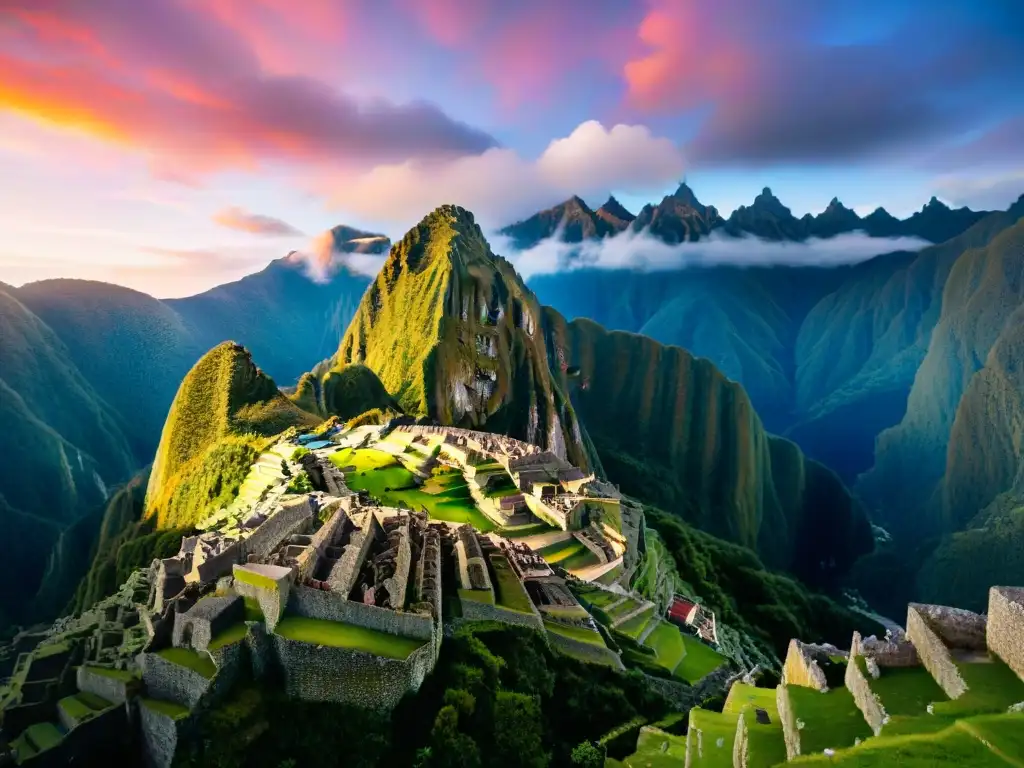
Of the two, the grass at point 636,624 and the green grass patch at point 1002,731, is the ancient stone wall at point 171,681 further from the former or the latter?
the grass at point 636,624

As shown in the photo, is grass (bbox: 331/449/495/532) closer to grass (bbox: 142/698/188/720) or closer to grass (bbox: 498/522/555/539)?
grass (bbox: 498/522/555/539)

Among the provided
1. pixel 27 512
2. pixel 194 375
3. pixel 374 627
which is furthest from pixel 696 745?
pixel 27 512

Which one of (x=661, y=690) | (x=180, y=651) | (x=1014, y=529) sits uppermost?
(x=180, y=651)

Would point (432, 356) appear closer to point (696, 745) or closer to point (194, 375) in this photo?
point (194, 375)

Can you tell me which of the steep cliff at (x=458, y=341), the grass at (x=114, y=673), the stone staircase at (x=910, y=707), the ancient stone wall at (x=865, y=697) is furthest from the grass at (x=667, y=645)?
the steep cliff at (x=458, y=341)

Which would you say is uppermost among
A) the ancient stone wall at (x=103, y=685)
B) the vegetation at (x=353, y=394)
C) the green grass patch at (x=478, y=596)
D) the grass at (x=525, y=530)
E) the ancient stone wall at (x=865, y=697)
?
the ancient stone wall at (x=865, y=697)

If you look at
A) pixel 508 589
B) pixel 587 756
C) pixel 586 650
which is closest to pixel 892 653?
pixel 587 756

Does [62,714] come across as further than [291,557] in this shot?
No
